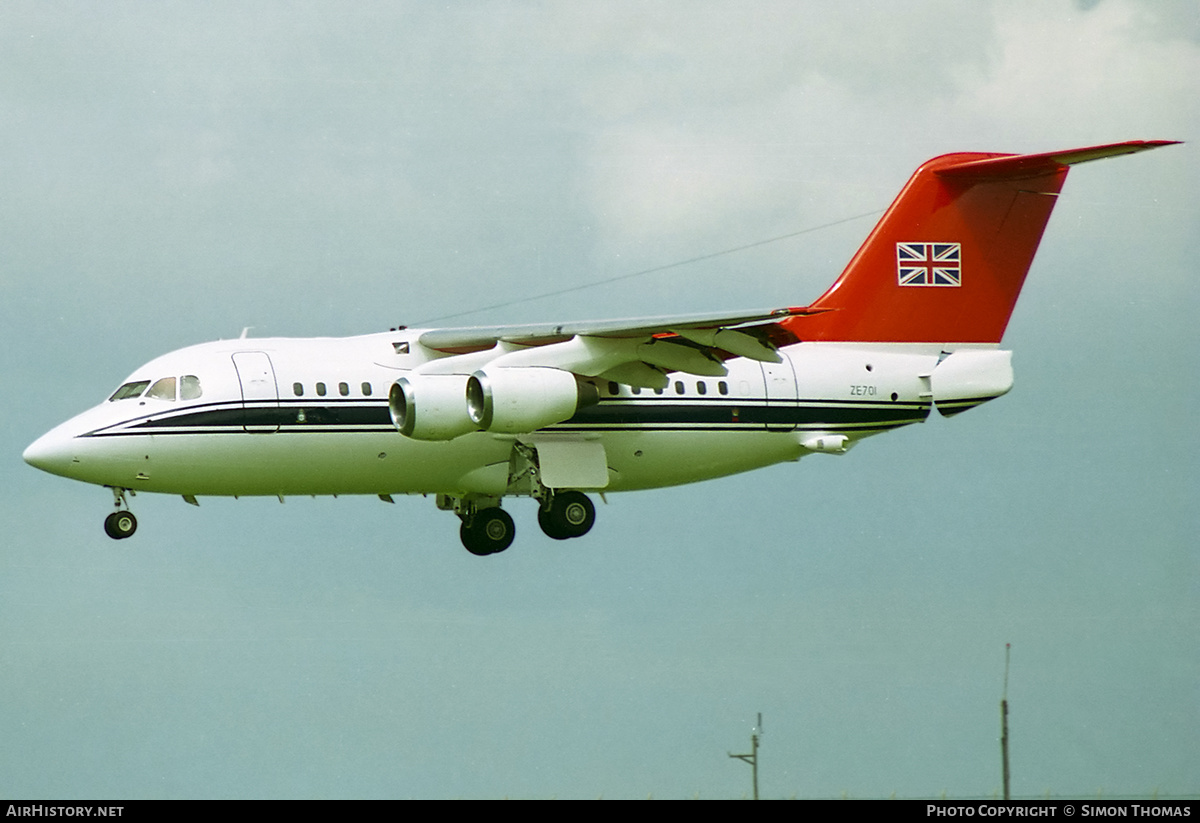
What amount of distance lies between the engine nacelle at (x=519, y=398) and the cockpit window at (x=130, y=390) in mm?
4267

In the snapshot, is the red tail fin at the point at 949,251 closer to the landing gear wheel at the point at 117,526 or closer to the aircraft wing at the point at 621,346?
the aircraft wing at the point at 621,346

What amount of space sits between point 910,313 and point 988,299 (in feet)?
4.17

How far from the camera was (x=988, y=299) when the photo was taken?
3123 centimetres

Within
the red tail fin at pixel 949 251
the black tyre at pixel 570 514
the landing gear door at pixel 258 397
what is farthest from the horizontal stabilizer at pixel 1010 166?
the landing gear door at pixel 258 397

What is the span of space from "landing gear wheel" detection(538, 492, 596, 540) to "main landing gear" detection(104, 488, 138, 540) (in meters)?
5.68

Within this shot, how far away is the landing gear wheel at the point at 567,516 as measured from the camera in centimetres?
2933

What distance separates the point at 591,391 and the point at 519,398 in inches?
59.9

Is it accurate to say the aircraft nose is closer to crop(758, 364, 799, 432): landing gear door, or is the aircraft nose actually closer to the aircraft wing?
the aircraft wing

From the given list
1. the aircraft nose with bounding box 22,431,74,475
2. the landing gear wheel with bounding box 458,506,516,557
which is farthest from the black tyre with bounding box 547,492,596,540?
the aircraft nose with bounding box 22,431,74,475

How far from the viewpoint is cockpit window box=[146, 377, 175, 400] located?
2709 centimetres
